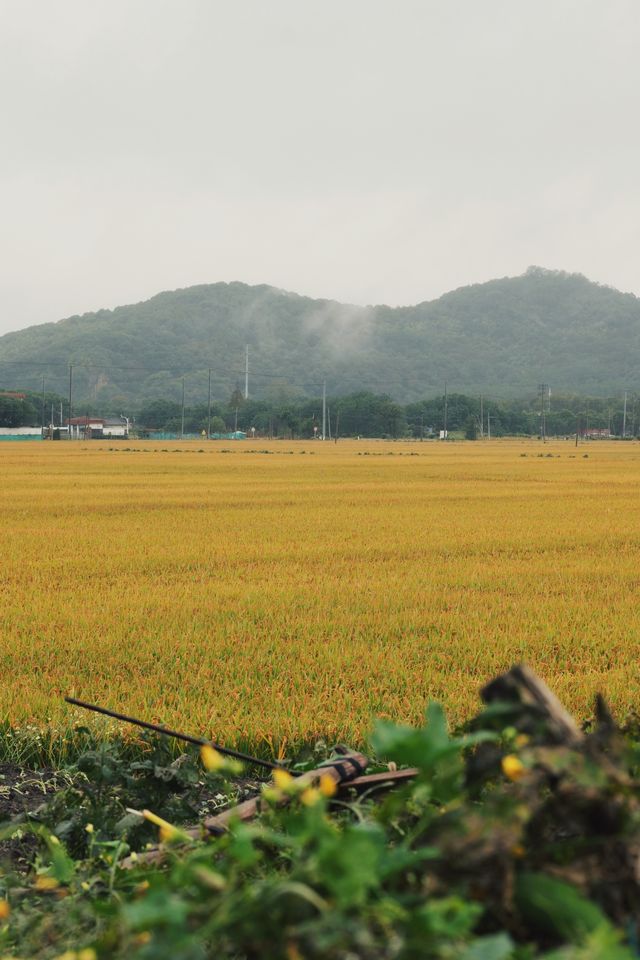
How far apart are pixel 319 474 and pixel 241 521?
18202 millimetres

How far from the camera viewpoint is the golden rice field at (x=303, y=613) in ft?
16.1

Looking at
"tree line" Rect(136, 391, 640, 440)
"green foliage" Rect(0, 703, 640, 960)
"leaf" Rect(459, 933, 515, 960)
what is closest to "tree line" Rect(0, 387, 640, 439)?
"tree line" Rect(136, 391, 640, 440)

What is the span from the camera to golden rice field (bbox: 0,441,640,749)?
4.90 meters

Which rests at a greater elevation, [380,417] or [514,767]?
[380,417]

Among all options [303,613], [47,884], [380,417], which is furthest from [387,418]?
[47,884]

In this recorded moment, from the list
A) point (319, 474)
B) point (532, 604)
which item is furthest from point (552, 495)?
Answer: point (532, 604)

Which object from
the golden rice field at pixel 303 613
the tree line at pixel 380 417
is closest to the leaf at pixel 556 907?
the golden rice field at pixel 303 613

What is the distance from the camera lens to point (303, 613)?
7484 millimetres

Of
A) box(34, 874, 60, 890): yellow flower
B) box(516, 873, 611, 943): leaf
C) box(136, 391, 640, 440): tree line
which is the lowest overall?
box(34, 874, 60, 890): yellow flower

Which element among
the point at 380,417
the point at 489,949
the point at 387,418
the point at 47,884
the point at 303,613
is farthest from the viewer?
the point at 380,417

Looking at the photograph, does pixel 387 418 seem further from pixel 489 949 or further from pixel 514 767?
pixel 489 949

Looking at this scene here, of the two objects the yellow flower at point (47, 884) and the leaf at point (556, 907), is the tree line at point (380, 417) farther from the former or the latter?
the leaf at point (556, 907)

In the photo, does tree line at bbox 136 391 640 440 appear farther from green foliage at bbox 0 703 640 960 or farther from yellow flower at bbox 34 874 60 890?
green foliage at bbox 0 703 640 960

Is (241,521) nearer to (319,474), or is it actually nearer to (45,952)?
(45,952)
